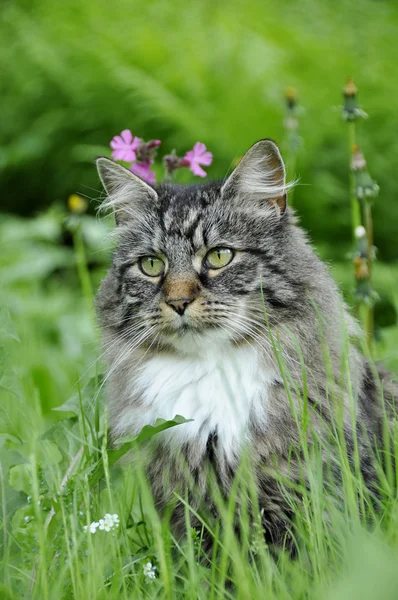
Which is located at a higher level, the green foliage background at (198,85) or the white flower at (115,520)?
the green foliage background at (198,85)

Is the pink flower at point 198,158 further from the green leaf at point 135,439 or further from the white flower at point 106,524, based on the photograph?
the white flower at point 106,524

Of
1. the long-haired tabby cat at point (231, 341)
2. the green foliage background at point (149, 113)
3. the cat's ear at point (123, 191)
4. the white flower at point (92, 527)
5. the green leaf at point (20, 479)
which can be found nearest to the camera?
the white flower at point (92, 527)

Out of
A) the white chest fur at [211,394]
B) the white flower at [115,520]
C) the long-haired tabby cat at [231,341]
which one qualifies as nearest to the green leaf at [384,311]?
the long-haired tabby cat at [231,341]

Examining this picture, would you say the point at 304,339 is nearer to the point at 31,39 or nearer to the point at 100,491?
the point at 100,491

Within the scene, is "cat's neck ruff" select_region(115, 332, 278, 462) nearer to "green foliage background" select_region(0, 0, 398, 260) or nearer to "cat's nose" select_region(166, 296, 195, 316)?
"cat's nose" select_region(166, 296, 195, 316)

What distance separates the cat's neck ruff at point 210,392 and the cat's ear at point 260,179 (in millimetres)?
406

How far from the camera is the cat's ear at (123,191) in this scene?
2.14 m

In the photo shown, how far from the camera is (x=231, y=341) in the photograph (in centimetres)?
190

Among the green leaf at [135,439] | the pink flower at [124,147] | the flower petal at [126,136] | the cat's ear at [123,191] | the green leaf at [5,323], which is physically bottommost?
the green leaf at [135,439]

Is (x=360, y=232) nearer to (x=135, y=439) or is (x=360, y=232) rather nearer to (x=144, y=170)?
(x=144, y=170)

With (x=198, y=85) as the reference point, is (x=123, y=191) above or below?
below

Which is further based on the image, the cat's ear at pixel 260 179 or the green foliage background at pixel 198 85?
the green foliage background at pixel 198 85

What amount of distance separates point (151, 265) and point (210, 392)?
39 cm

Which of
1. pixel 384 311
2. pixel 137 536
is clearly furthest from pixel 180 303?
pixel 384 311
